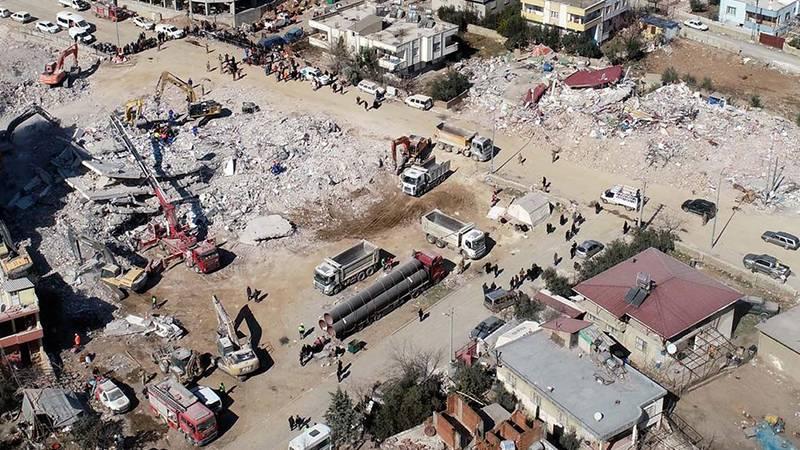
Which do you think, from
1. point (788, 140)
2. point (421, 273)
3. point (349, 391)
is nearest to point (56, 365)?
point (349, 391)

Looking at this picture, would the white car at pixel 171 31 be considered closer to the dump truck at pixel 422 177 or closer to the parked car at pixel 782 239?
the dump truck at pixel 422 177

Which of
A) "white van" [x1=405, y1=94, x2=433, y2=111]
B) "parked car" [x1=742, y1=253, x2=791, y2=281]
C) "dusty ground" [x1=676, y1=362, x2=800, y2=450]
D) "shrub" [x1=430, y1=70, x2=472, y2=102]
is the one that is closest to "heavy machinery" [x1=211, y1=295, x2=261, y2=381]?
"dusty ground" [x1=676, y1=362, x2=800, y2=450]

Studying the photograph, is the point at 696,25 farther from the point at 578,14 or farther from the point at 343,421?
the point at 343,421

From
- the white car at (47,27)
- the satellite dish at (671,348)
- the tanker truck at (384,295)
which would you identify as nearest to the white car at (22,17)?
the white car at (47,27)

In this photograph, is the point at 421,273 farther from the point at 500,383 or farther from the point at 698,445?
the point at 698,445

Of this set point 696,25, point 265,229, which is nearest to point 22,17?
point 265,229

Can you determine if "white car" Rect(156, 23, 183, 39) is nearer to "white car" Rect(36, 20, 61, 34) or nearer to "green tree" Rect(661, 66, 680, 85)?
"white car" Rect(36, 20, 61, 34)
